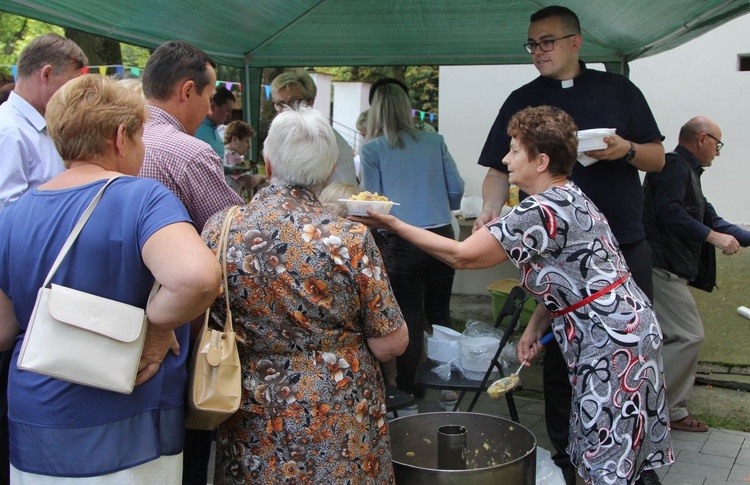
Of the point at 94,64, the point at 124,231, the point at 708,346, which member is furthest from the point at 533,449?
the point at 94,64

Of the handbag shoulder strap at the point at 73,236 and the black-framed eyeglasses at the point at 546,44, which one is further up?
the black-framed eyeglasses at the point at 546,44

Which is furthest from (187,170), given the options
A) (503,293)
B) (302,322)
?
(503,293)

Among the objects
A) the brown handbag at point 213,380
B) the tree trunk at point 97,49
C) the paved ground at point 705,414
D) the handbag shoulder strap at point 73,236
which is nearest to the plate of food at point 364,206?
the brown handbag at point 213,380

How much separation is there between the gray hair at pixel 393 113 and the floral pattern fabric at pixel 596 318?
2442 mm

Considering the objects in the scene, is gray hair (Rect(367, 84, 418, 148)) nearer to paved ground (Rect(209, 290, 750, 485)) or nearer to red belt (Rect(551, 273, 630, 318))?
paved ground (Rect(209, 290, 750, 485))

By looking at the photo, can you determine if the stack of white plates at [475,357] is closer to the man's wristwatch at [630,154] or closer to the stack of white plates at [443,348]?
the stack of white plates at [443,348]

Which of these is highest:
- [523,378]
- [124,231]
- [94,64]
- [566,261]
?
[94,64]

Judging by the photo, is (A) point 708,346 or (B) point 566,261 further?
(A) point 708,346

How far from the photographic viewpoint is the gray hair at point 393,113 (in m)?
5.29

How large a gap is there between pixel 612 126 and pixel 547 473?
174 cm

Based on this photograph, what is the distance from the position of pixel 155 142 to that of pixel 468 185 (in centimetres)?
635

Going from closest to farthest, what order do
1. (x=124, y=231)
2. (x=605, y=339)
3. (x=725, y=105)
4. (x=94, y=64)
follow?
(x=124, y=231) → (x=605, y=339) → (x=725, y=105) → (x=94, y=64)

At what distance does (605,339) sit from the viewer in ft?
9.50

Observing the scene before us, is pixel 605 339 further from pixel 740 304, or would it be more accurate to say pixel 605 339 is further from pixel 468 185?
pixel 468 185
